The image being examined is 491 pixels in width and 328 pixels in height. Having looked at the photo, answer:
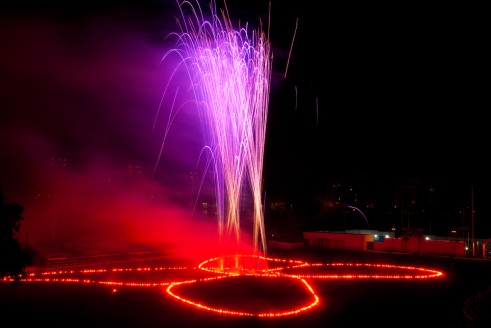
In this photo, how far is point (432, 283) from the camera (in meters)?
16.5

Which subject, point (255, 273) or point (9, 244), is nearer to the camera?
point (9, 244)

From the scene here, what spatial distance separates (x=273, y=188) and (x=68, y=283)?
23.6 meters

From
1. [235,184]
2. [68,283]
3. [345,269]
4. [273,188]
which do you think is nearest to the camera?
[68,283]

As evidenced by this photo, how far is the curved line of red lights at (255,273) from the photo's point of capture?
14.8m

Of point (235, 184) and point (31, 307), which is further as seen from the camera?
point (235, 184)

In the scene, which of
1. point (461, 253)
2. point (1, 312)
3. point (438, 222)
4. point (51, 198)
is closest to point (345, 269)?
point (461, 253)

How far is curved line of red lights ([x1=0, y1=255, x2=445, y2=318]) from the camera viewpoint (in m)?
14.8

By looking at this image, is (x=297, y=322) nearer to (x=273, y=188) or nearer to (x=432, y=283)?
(x=432, y=283)

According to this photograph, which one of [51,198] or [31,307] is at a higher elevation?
[51,198]

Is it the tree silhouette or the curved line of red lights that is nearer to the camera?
the tree silhouette

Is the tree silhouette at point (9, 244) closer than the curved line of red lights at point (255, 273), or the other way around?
the tree silhouette at point (9, 244)

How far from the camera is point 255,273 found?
17.7 m

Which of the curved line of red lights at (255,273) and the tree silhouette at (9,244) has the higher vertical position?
the tree silhouette at (9,244)

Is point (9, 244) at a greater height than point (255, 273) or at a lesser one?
greater
